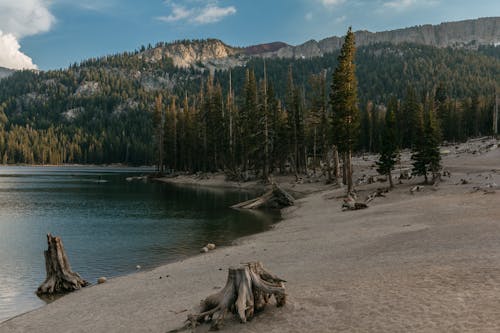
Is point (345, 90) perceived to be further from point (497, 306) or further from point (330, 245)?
point (497, 306)

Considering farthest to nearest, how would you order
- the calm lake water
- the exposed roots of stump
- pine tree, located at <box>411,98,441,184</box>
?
pine tree, located at <box>411,98,441,184</box> < the calm lake water < the exposed roots of stump

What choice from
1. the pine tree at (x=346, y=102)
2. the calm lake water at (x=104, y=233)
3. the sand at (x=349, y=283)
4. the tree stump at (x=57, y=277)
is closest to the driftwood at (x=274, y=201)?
the calm lake water at (x=104, y=233)

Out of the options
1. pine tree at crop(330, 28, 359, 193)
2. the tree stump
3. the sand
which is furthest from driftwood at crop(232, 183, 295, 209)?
the tree stump

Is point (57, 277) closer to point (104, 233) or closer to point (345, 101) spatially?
point (104, 233)

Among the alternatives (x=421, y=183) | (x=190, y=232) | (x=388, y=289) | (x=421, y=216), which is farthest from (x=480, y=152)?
(x=388, y=289)

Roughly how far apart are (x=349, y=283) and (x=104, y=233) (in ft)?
78.7

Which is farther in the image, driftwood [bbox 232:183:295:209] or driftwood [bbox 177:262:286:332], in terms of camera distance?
driftwood [bbox 232:183:295:209]

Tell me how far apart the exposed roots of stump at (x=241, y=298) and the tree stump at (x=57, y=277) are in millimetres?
9315

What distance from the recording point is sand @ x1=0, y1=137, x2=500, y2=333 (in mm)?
9539

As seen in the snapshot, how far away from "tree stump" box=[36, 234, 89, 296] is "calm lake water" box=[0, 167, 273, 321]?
724 mm

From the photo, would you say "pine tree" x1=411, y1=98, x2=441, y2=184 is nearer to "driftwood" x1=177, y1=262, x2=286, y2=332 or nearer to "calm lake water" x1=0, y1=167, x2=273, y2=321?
"calm lake water" x1=0, y1=167, x2=273, y2=321

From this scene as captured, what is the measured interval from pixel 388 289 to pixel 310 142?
275 ft

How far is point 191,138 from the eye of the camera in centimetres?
10512

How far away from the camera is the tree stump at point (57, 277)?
17.3m
